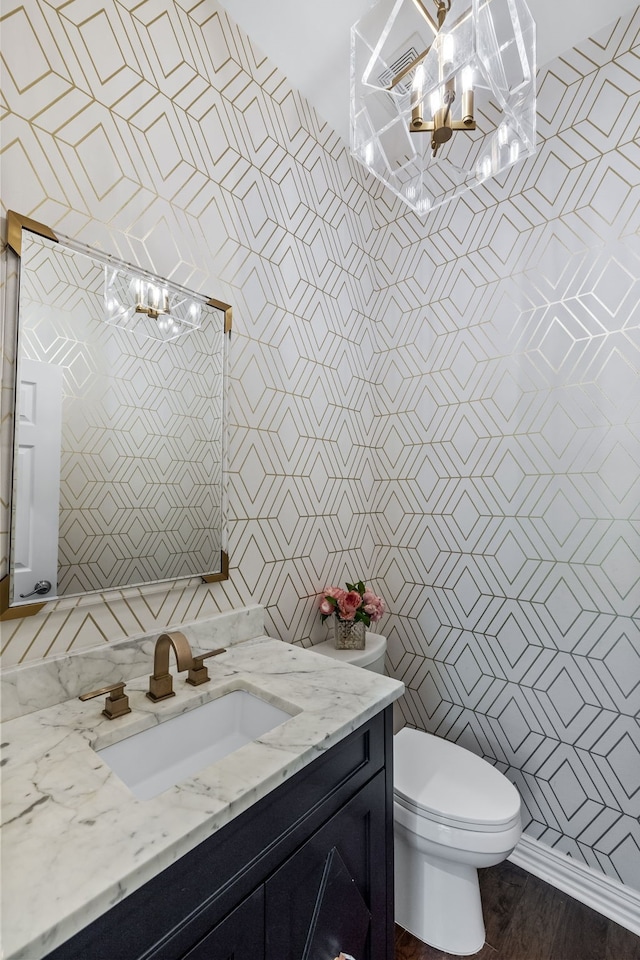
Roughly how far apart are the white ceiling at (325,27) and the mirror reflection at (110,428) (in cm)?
107

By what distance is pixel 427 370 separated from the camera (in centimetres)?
213

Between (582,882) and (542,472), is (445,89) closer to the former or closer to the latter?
Answer: (542,472)

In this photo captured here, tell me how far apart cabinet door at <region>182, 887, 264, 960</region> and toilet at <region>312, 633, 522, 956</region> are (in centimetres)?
76

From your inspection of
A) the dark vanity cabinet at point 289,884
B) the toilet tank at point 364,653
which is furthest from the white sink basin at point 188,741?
the toilet tank at point 364,653

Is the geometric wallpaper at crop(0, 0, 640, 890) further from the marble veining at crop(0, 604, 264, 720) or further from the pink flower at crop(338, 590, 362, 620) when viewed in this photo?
the pink flower at crop(338, 590, 362, 620)

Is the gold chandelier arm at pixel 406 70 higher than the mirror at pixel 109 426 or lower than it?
higher

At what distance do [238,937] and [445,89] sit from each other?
67.9 inches

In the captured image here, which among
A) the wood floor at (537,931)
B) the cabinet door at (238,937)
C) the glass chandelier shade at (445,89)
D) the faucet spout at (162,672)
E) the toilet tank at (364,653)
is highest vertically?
the glass chandelier shade at (445,89)

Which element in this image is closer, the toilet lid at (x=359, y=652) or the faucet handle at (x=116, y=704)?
the faucet handle at (x=116, y=704)

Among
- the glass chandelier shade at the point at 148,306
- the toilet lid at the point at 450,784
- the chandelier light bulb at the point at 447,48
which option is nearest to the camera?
the chandelier light bulb at the point at 447,48

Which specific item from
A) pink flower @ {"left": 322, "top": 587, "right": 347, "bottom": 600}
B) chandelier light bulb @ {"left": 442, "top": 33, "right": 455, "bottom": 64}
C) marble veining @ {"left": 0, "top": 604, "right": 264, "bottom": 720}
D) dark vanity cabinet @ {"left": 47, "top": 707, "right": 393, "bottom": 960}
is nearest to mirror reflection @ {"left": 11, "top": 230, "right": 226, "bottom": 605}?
marble veining @ {"left": 0, "top": 604, "right": 264, "bottom": 720}

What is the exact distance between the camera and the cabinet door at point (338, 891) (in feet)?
2.76

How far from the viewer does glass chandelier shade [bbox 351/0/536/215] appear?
0.96 metres

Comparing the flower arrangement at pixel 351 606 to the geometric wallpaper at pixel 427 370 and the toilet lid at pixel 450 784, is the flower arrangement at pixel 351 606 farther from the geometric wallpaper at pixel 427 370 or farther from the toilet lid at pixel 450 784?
the toilet lid at pixel 450 784
